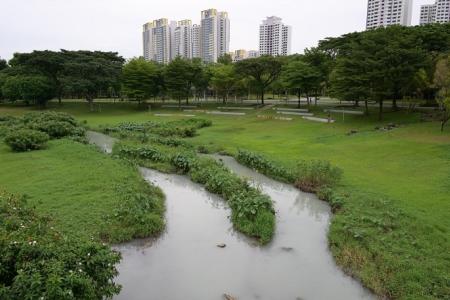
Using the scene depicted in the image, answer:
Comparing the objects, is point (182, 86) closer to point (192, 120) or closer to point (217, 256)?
point (192, 120)

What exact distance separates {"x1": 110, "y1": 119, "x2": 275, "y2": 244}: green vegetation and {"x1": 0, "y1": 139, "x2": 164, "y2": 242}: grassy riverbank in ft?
7.78

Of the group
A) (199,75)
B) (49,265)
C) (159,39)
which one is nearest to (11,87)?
(199,75)

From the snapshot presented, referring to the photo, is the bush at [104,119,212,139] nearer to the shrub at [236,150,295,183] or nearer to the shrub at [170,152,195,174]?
the shrub at [170,152,195,174]

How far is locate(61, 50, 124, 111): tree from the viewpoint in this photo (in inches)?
2055

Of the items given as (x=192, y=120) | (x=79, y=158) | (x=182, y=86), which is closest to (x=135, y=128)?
(x=192, y=120)

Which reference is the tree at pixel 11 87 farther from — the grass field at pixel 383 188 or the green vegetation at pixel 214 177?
the grass field at pixel 383 188

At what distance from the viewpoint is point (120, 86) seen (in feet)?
196

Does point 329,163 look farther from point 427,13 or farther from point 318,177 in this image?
point 427,13

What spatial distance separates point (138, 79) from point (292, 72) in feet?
78.2

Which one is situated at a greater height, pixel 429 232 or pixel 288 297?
pixel 429 232

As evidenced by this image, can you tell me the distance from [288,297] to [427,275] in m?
3.64

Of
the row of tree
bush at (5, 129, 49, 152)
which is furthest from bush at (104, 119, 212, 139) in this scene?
the row of tree

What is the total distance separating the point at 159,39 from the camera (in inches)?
4786

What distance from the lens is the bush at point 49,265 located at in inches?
241
